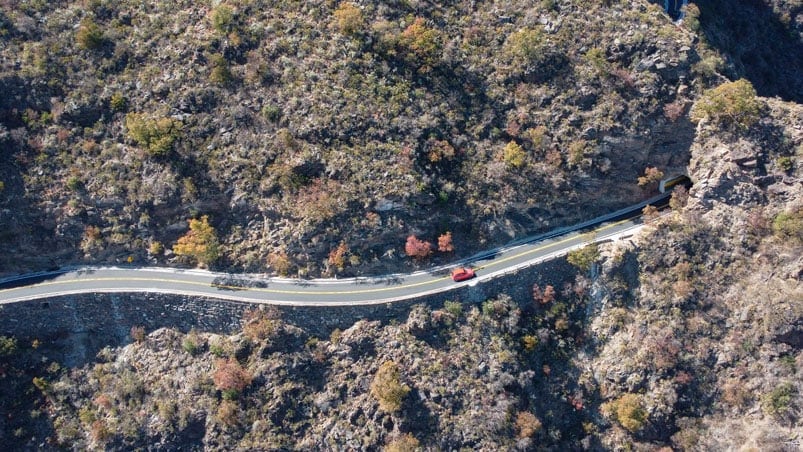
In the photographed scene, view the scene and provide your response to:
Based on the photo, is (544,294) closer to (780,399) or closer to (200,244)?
(780,399)

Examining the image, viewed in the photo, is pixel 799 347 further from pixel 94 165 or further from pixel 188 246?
pixel 94 165

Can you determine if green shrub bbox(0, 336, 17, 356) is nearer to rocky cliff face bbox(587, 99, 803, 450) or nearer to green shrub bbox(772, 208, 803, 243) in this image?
rocky cliff face bbox(587, 99, 803, 450)

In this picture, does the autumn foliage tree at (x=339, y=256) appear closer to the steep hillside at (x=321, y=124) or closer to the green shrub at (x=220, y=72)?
the steep hillside at (x=321, y=124)

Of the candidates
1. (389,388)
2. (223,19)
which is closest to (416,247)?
(389,388)

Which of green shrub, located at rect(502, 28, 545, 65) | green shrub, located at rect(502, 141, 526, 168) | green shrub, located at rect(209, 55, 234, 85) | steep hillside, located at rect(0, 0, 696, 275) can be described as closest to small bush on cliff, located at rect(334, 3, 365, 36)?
steep hillside, located at rect(0, 0, 696, 275)

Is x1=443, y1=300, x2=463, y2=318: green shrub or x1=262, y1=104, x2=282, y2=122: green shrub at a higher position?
x1=262, y1=104, x2=282, y2=122: green shrub
